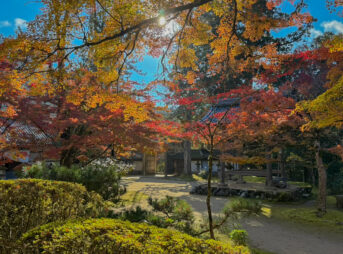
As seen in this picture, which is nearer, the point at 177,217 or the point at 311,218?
the point at 177,217

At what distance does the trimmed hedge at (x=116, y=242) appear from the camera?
5.41 ft

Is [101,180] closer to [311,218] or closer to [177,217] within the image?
[177,217]

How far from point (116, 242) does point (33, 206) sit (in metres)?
2.44

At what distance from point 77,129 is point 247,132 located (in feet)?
20.7

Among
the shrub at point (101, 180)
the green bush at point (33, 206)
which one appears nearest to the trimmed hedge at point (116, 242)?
the green bush at point (33, 206)

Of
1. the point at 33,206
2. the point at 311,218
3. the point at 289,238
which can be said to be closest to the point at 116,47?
the point at 33,206

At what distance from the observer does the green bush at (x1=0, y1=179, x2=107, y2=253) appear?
326 cm

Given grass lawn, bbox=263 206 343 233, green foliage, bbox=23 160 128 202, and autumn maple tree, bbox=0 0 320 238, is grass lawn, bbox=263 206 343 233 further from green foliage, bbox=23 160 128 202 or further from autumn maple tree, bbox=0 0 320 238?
green foliage, bbox=23 160 128 202

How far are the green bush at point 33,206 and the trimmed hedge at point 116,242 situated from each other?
1482 mm

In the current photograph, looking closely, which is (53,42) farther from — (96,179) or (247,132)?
(247,132)

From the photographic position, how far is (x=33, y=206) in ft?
11.2

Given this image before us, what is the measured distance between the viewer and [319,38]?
12.3 metres

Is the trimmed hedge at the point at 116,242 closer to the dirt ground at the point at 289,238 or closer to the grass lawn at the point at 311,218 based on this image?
the dirt ground at the point at 289,238

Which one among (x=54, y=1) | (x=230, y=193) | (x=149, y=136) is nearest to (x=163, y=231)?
(x=54, y=1)
